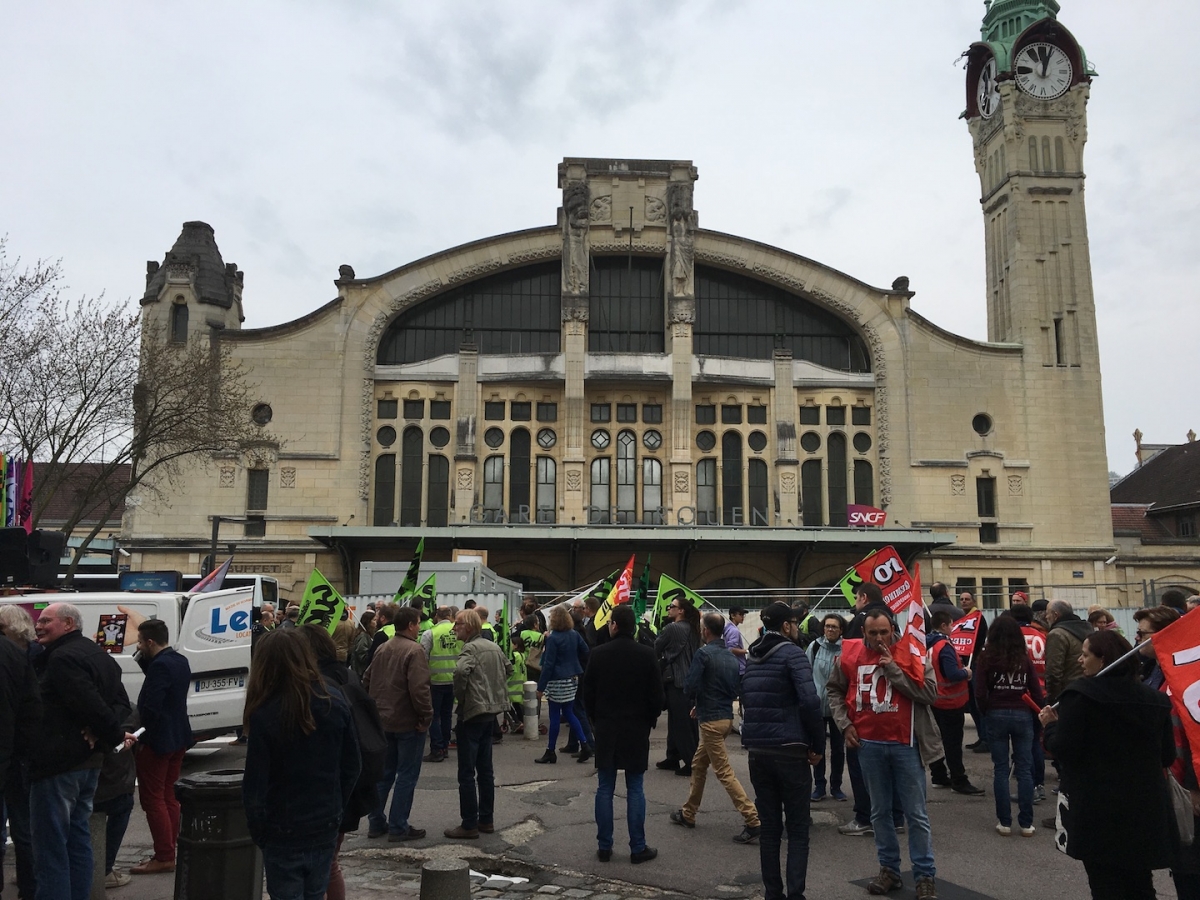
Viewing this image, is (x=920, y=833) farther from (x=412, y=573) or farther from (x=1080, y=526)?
(x=1080, y=526)

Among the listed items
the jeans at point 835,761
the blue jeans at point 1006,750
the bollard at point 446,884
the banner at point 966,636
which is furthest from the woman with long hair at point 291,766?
the banner at point 966,636

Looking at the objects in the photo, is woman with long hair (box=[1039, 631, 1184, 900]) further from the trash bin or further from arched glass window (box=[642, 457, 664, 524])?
arched glass window (box=[642, 457, 664, 524])

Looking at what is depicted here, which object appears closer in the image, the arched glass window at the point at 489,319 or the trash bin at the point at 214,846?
the trash bin at the point at 214,846

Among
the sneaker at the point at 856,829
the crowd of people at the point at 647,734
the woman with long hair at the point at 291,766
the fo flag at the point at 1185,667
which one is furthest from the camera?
the sneaker at the point at 856,829

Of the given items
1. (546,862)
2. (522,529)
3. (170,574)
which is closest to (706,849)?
(546,862)

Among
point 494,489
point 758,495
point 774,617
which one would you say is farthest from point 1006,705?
point 494,489

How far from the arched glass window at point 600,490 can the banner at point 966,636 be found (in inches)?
896

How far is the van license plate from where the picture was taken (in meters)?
12.9

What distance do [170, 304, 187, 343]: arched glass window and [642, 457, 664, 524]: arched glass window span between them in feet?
55.8

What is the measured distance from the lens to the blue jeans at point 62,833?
6.53m

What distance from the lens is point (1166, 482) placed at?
165ft

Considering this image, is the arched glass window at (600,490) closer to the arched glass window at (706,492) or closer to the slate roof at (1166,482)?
the arched glass window at (706,492)

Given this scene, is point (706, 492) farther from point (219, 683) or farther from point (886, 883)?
point (886, 883)

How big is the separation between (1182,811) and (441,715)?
9.04m
